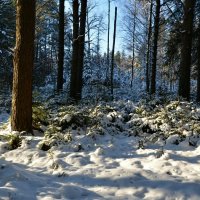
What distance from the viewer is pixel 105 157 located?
23.0 feet

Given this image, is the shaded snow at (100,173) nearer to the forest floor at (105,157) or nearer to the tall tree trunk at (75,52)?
the forest floor at (105,157)

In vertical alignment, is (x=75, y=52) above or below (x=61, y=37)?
below

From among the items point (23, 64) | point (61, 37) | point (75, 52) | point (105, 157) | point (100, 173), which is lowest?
point (100, 173)

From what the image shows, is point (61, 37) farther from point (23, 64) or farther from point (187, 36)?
point (23, 64)

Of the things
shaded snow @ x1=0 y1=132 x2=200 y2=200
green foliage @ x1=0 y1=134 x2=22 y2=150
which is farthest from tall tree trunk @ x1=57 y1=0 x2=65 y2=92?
shaded snow @ x1=0 y1=132 x2=200 y2=200

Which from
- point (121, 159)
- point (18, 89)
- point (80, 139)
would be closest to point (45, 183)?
point (121, 159)

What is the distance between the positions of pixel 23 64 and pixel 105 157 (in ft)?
10.3

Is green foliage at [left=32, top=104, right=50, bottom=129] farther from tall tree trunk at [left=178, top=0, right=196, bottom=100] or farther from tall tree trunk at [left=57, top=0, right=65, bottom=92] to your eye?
tall tree trunk at [left=57, top=0, right=65, bottom=92]

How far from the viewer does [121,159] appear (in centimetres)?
689

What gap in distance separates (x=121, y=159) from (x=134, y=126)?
2232mm

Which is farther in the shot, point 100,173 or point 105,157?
point 105,157

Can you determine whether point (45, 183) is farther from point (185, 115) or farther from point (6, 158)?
point (185, 115)

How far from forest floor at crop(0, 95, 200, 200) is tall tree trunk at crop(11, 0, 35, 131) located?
48 centimetres

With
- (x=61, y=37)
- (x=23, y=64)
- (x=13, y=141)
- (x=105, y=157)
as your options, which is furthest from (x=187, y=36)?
(x=61, y=37)
